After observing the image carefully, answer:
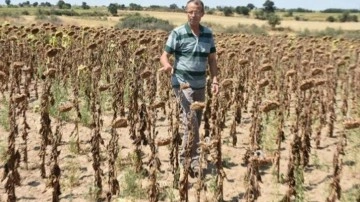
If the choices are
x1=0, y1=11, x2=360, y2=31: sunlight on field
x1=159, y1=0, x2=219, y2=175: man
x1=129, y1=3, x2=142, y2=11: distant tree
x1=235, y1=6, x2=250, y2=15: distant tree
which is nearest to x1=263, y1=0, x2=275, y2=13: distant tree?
x1=235, y1=6, x2=250, y2=15: distant tree

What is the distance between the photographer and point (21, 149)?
666 centimetres

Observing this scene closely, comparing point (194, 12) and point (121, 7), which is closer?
point (194, 12)

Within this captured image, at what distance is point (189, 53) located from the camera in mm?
5887

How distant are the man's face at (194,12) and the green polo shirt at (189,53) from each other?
5.5 inches

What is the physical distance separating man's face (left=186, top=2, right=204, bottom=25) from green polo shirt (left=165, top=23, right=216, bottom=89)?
139mm

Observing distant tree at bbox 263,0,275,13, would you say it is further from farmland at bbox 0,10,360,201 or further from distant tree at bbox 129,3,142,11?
farmland at bbox 0,10,360,201

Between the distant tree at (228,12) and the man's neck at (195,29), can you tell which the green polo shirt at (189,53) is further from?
the distant tree at (228,12)

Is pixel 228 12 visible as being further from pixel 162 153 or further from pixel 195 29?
pixel 195 29

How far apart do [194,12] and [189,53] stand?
48cm

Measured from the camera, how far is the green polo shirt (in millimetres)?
5859

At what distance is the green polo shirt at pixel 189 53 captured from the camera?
586 cm

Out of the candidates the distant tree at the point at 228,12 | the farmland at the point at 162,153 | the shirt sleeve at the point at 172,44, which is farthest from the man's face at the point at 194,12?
the distant tree at the point at 228,12

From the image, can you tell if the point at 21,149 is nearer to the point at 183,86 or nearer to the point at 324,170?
the point at 183,86

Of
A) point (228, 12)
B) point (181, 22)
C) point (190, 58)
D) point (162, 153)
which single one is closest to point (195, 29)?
point (190, 58)
